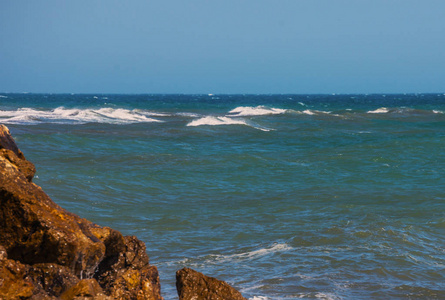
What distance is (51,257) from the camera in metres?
4.39

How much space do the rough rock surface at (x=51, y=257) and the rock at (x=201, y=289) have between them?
0.78 ft

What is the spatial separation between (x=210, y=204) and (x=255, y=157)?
7.51 metres

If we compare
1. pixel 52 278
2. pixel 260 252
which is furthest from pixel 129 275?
pixel 260 252

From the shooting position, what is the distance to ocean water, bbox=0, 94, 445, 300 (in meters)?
7.56

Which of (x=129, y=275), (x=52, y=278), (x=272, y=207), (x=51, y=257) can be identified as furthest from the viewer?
(x=272, y=207)

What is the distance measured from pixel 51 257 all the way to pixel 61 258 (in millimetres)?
77

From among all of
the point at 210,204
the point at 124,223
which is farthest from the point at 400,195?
the point at 124,223

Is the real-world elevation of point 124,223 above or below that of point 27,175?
below

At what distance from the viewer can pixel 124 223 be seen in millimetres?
10312

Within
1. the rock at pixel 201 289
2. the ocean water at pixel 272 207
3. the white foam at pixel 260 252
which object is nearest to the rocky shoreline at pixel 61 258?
the rock at pixel 201 289

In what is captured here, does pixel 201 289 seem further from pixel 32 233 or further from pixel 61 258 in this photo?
pixel 32 233

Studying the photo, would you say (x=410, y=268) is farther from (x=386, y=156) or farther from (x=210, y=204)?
(x=386, y=156)

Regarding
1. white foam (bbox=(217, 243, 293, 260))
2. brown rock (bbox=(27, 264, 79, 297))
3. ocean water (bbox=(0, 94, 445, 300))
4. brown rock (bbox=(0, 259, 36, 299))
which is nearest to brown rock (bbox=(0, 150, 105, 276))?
brown rock (bbox=(27, 264, 79, 297))

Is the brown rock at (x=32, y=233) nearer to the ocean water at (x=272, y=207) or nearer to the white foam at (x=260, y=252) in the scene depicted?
the ocean water at (x=272, y=207)
